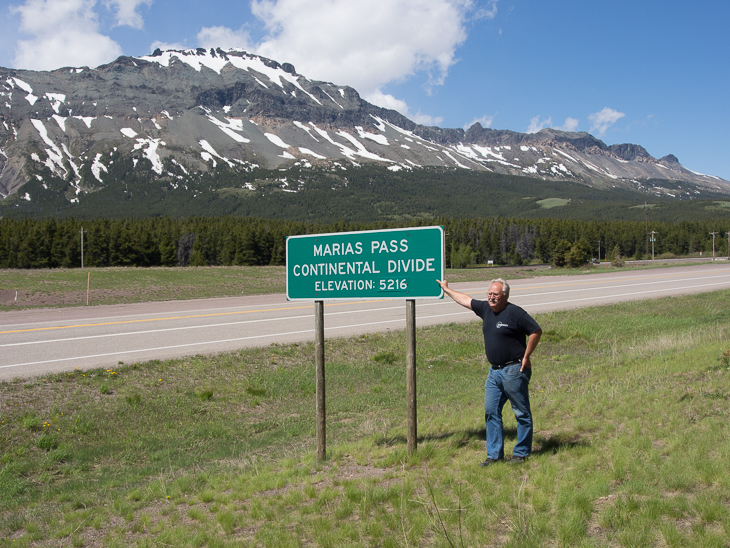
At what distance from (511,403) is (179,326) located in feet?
47.0

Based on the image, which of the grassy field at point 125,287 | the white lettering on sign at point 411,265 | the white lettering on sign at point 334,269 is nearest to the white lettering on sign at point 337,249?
the white lettering on sign at point 334,269

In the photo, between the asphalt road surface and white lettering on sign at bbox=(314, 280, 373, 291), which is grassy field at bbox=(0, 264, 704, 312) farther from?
white lettering on sign at bbox=(314, 280, 373, 291)

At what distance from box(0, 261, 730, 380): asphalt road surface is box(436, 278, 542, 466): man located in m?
9.12

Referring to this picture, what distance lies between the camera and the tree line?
3169 inches

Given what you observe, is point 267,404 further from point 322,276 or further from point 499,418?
point 499,418

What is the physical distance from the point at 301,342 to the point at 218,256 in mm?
91434

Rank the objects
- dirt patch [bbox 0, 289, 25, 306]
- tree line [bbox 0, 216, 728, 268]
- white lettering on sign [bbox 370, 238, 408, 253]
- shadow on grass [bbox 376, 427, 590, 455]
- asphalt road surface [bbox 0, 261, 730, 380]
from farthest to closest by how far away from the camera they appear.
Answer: tree line [bbox 0, 216, 728, 268] → dirt patch [bbox 0, 289, 25, 306] → asphalt road surface [bbox 0, 261, 730, 380] → white lettering on sign [bbox 370, 238, 408, 253] → shadow on grass [bbox 376, 427, 590, 455]

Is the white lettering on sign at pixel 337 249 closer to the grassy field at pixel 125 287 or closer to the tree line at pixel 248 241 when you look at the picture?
the grassy field at pixel 125 287

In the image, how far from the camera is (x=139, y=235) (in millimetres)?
91750

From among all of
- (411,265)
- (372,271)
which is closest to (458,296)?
(411,265)

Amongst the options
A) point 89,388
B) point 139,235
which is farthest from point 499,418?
point 139,235

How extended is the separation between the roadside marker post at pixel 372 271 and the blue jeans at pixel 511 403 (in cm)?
85

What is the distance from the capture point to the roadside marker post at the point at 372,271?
5582 mm

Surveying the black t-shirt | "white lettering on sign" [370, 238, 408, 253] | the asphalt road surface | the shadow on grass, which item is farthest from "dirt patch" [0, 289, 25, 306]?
the black t-shirt
